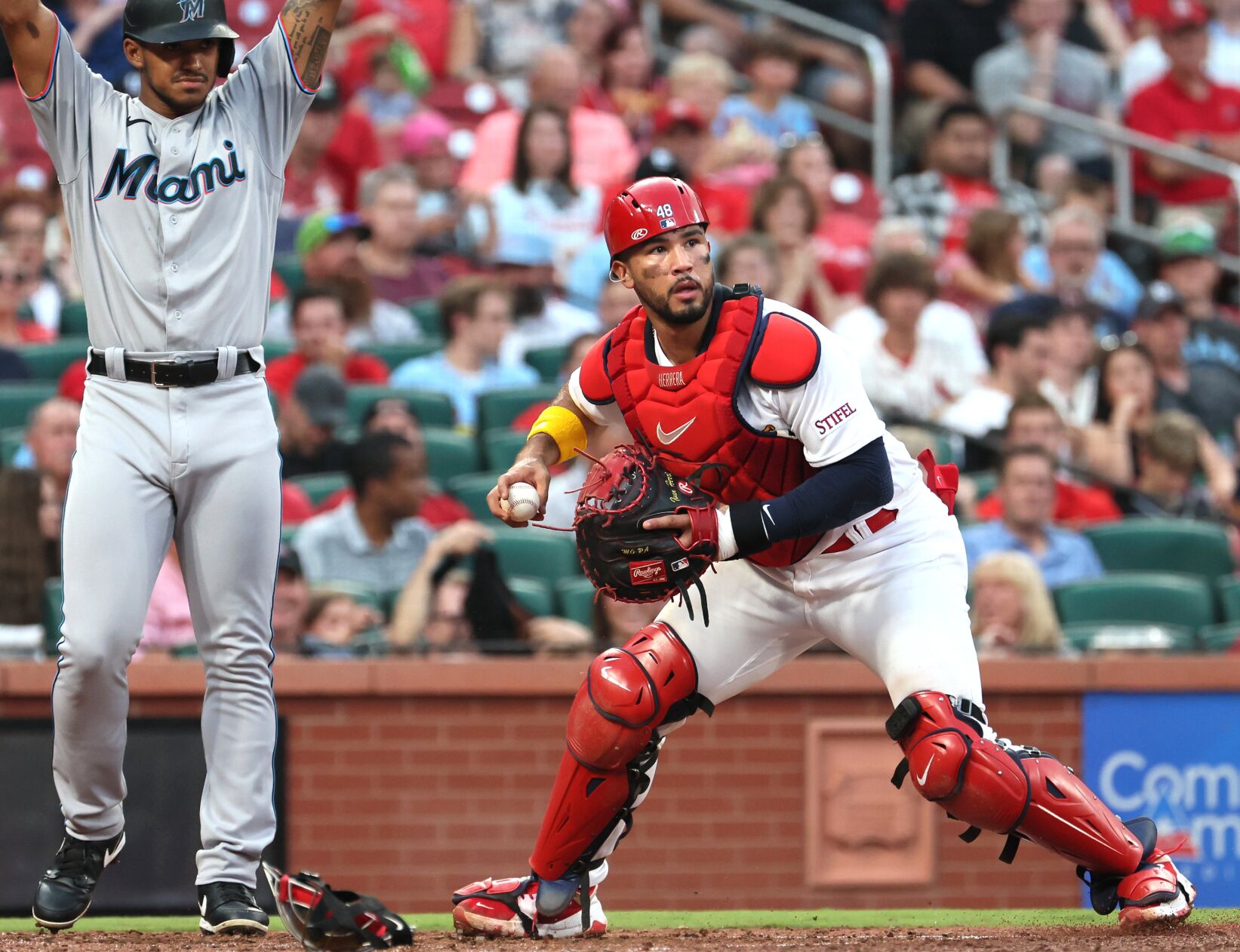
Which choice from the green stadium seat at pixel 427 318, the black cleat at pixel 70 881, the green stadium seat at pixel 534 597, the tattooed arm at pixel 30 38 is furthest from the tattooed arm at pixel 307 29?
the green stadium seat at pixel 427 318

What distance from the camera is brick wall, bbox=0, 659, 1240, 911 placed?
637 cm

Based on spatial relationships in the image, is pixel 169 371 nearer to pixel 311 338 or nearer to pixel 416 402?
pixel 416 402

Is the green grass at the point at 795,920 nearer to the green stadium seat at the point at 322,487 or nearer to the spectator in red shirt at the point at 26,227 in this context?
the green stadium seat at the point at 322,487

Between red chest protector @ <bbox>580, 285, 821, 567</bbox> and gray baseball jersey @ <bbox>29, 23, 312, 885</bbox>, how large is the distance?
35.6 inches

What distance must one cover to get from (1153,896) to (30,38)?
331 centimetres

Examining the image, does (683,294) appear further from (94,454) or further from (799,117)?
(799,117)

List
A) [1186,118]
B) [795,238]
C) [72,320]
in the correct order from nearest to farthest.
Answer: [72,320], [795,238], [1186,118]

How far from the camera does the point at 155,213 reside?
170 inches

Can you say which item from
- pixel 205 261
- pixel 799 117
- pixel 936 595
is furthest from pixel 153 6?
pixel 799 117

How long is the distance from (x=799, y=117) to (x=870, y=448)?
6902mm

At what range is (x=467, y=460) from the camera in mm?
7699

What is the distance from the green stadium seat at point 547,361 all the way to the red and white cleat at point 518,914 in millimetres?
4091

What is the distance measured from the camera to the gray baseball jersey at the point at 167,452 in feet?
13.9

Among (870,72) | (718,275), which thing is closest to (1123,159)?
(870,72)
